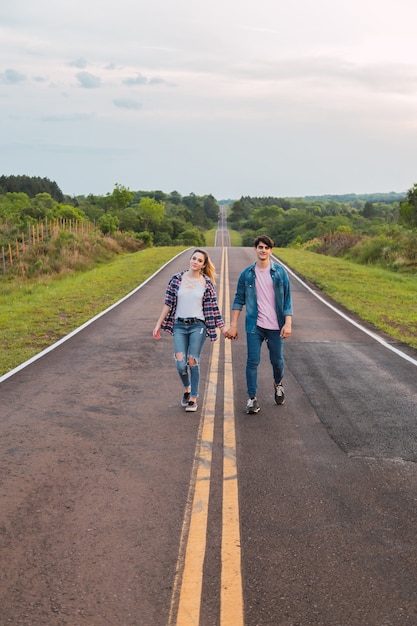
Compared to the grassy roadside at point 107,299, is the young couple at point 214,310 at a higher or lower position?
higher

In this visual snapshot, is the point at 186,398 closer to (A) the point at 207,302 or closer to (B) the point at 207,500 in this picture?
(A) the point at 207,302

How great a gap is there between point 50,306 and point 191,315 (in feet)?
35.9

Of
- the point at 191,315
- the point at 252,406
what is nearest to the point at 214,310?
the point at 191,315

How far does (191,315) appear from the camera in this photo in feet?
25.1

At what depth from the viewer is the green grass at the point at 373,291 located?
51.2 ft

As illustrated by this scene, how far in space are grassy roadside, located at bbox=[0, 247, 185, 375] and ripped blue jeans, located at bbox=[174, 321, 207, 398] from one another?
348 cm

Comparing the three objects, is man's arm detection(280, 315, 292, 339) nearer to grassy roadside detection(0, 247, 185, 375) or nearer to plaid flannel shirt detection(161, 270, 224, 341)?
plaid flannel shirt detection(161, 270, 224, 341)

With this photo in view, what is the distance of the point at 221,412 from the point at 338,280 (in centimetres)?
1952

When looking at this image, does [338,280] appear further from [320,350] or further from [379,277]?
[320,350]

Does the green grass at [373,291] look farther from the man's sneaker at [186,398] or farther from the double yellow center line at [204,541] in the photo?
the double yellow center line at [204,541]

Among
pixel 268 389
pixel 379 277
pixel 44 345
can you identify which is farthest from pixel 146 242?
pixel 268 389

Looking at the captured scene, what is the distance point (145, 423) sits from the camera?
705 cm

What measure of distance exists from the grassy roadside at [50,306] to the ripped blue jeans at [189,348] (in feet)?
11.4

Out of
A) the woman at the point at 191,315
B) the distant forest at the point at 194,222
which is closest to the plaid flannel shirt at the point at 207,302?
the woman at the point at 191,315
